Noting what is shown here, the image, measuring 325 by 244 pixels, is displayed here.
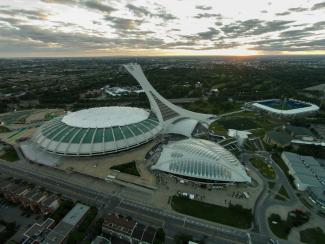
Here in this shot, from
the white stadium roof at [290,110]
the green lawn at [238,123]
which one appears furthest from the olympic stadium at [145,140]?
the white stadium roof at [290,110]

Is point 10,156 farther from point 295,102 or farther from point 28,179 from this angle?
point 295,102

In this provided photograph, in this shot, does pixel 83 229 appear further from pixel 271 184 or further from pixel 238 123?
pixel 238 123

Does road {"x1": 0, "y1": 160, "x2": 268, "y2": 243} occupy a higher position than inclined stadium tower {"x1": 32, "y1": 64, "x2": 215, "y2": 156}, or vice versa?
inclined stadium tower {"x1": 32, "y1": 64, "x2": 215, "y2": 156}

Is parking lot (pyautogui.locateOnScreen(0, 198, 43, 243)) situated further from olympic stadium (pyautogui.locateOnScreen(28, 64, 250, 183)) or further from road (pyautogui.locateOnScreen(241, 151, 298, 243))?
road (pyautogui.locateOnScreen(241, 151, 298, 243))

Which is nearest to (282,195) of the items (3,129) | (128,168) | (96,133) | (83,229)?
(128,168)

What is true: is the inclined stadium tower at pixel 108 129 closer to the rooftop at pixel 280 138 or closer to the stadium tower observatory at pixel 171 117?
the stadium tower observatory at pixel 171 117

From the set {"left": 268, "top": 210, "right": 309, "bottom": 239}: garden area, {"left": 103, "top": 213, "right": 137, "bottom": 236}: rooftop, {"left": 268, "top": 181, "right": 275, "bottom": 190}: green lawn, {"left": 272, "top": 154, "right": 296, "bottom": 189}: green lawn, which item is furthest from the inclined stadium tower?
{"left": 268, "top": 210, "right": 309, "bottom": 239}: garden area

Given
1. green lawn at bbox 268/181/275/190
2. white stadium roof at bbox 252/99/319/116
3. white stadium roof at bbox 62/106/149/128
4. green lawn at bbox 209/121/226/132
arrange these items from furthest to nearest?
white stadium roof at bbox 252/99/319/116
green lawn at bbox 209/121/226/132
white stadium roof at bbox 62/106/149/128
green lawn at bbox 268/181/275/190
